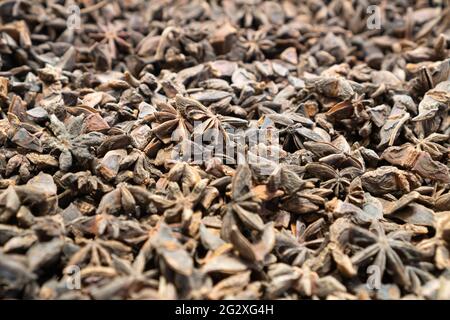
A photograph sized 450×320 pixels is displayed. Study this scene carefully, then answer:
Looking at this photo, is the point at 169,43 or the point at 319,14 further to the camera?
the point at 319,14

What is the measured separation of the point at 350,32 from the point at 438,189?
1.22m

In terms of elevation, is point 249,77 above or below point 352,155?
above

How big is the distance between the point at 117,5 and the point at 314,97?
1.35m

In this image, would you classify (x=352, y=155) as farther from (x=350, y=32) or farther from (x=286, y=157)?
(x=350, y=32)

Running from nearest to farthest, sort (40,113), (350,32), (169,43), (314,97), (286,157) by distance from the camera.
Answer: (286,157) < (40,113) < (314,97) < (169,43) < (350,32)

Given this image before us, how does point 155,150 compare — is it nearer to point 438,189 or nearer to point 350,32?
point 438,189

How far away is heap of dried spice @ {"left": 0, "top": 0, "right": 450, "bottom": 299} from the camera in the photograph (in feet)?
4.79

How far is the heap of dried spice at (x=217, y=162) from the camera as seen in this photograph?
1.46 m

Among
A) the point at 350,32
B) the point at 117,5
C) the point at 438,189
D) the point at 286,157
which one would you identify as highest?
the point at 117,5

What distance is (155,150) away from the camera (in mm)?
1838

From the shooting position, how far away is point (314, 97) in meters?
2.10

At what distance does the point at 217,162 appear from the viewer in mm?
1678

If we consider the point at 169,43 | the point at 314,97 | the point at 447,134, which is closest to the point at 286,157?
the point at 314,97

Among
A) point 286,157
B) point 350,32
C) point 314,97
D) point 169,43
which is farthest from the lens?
point 350,32
